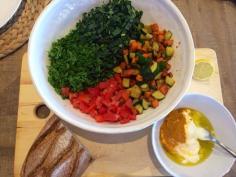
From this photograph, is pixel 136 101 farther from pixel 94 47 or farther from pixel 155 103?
pixel 94 47

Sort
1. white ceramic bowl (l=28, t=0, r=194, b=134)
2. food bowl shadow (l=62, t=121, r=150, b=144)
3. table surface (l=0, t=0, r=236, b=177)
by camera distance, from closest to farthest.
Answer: white ceramic bowl (l=28, t=0, r=194, b=134)
food bowl shadow (l=62, t=121, r=150, b=144)
table surface (l=0, t=0, r=236, b=177)

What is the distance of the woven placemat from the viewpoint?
123 cm

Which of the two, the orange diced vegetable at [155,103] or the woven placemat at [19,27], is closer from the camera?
the orange diced vegetable at [155,103]

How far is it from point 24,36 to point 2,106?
254 millimetres

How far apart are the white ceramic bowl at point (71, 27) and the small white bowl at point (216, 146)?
88 mm

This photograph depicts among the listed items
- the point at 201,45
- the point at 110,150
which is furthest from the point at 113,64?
the point at 201,45

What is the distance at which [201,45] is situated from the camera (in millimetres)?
1343

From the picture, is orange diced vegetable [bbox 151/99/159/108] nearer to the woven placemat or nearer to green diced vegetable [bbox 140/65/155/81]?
green diced vegetable [bbox 140/65/155/81]

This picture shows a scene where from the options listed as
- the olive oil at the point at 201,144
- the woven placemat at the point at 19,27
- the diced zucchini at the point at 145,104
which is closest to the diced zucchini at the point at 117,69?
the diced zucchini at the point at 145,104

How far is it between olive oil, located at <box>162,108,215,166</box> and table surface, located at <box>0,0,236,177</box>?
0.21 m

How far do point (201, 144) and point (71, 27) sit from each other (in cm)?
49

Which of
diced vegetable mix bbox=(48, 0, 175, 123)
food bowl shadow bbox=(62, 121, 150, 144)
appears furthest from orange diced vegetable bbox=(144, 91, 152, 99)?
food bowl shadow bbox=(62, 121, 150, 144)

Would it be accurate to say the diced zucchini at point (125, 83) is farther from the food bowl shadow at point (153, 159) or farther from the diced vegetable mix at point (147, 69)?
the food bowl shadow at point (153, 159)

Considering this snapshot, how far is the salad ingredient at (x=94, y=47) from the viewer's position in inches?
37.5
